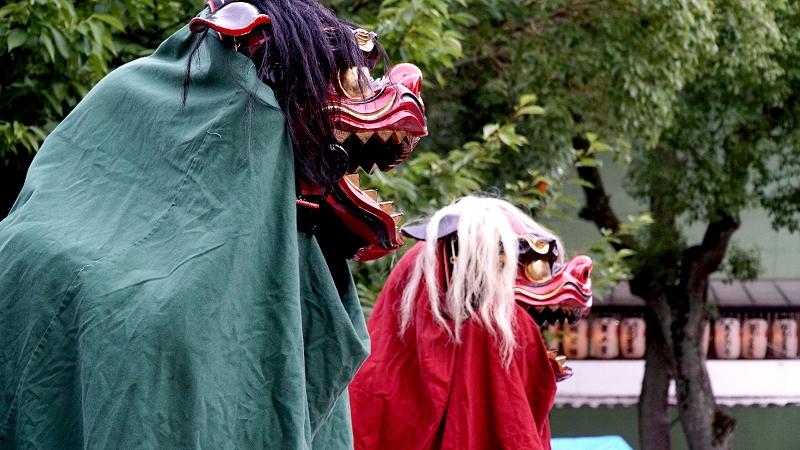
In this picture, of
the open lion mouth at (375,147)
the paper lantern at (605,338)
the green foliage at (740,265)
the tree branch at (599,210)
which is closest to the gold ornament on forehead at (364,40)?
the open lion mouth at (375,147)

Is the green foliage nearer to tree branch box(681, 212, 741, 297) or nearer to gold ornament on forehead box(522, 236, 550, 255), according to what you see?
tree branch box(681, 212, 741, 297)

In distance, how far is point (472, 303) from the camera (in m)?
3.04

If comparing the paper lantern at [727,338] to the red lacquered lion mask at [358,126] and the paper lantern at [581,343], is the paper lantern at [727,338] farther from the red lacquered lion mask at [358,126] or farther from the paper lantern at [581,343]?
the red lacquered lion mask at [358,126]

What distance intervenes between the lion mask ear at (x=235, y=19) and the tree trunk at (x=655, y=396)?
35.5 feet

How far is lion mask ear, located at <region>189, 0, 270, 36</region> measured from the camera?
1422 mm

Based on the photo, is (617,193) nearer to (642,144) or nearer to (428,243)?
(642,144)

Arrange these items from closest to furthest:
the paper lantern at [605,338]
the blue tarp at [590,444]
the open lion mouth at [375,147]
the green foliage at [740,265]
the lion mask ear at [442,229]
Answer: the open lion mouth at [375,147], the lion mask ear at [442,229], the blue tarp at [590,444], the green foliage at [740,265], the paper lantern at [605,338]

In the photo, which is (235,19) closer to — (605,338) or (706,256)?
(706,256)

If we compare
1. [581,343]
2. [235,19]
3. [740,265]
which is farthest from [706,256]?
[235,19]

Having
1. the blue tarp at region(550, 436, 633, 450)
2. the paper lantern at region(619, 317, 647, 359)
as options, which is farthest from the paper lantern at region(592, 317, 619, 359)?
the blue tarp at region(550, 436, 633, 450)

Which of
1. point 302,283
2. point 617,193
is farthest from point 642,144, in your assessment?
point 302,283

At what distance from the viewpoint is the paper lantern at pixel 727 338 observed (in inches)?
508

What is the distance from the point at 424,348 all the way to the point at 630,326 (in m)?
10.2

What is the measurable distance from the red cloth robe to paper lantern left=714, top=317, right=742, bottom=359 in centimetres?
1035
